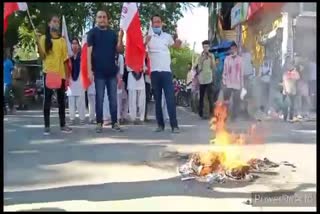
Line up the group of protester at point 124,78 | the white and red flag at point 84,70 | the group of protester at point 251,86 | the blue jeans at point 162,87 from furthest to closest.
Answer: the group of protester at point 251,86, the white and red flag at point 84,70, the blue jeans at point 162,87, the group of protester at point 124,78

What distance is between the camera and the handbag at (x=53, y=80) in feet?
27.1

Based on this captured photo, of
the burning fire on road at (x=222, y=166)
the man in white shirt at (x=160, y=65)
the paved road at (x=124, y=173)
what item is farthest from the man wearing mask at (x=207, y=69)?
the burning fire on road at (x=222, y=166)

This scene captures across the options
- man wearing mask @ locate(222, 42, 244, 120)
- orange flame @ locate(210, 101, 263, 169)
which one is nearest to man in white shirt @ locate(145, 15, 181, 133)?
orange flame @ locate(210, 101, 263, 169)

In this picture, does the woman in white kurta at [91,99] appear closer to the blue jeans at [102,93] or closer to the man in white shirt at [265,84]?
the blue jeans at [102,93]

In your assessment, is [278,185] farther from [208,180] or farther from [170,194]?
[170,194]

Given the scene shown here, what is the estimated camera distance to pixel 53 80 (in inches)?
326

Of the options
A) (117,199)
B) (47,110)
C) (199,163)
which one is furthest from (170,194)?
(47,110)

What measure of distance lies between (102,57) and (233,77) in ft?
10.5

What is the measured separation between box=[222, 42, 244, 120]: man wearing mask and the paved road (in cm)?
224

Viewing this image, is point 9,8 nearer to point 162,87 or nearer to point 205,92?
point 162,87

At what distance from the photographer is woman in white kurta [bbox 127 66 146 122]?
33.7 ft

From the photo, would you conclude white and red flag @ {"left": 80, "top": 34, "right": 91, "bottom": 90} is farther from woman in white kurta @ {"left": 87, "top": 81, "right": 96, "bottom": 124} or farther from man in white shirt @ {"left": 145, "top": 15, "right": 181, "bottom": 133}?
man in white shirt @ {"left": 145, "top": 15, "right": 181, "bottom": 133}

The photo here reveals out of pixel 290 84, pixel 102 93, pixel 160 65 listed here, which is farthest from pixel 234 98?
pixel 102 93

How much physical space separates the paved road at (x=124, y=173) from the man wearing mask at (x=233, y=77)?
2.24 meters
